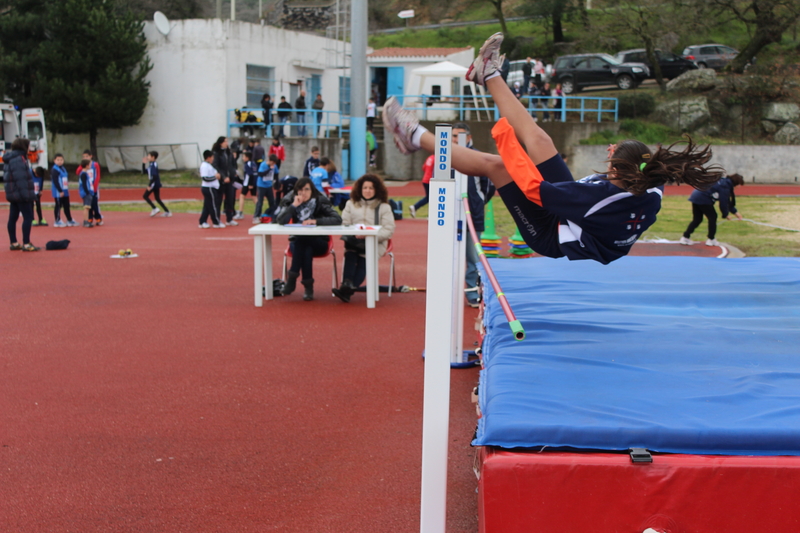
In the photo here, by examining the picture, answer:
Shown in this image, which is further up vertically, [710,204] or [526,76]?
[526,76]

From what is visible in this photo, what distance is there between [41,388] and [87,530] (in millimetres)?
2258

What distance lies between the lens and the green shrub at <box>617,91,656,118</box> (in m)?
28.9

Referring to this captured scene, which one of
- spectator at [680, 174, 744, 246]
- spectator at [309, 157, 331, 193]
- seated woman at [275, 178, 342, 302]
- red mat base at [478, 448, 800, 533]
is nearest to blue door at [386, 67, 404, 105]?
spectator at [309, 157, 331, 193]

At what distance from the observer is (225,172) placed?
14.3m

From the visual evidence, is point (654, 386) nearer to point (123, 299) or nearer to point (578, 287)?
point (578, 287)

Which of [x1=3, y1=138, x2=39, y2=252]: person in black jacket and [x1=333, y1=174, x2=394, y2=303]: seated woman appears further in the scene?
[x1=3, y1=138, x2=39, y2=252]: person in black jacket

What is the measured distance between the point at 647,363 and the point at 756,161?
25444mm

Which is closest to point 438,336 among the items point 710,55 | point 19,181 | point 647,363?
point 647,363

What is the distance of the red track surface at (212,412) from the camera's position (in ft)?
11.6

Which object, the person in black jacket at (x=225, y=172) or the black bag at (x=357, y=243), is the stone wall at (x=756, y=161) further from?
the black bag at (x=357, y=243)

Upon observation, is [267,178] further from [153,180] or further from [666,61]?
[666,61]

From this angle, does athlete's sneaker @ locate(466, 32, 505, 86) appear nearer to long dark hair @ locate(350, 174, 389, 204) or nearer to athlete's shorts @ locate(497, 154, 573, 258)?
athlete's shorts @ locate(497, 154, 573, 258)

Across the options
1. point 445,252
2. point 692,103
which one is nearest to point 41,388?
point 445,252

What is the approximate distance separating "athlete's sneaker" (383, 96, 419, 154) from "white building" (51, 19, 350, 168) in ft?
76.5
